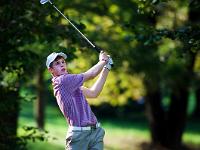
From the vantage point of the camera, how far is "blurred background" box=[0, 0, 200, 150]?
30.7 feet

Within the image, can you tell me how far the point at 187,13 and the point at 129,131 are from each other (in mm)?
9716

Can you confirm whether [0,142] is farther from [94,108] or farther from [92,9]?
[94,108]

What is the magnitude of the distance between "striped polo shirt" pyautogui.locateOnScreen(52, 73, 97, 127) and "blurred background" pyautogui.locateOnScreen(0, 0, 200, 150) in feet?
6.18

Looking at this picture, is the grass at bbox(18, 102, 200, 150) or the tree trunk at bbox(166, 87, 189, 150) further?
the tree trunk at bbox(166, 87, 189, 150)

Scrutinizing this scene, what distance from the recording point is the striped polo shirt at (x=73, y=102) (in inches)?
251

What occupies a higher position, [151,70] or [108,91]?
[151,70]

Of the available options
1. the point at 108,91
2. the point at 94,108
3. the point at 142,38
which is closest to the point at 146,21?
the point at 108,91

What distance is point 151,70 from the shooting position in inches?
657

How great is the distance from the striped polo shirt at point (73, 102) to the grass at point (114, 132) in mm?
9899

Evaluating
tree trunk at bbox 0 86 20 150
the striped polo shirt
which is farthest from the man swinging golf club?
tree trunk at bbox 0 86 20 150

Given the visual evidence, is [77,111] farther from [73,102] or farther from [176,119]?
[176,119]

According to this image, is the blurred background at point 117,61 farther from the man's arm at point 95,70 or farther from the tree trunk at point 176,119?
the man's arm at point 95,70

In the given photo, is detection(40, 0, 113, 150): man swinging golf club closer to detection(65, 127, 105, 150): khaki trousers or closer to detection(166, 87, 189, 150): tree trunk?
detection(65, 127, 105, 150): khaki trousers

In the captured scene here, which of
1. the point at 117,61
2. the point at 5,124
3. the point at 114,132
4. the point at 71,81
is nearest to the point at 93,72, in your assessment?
the point at 71,81
